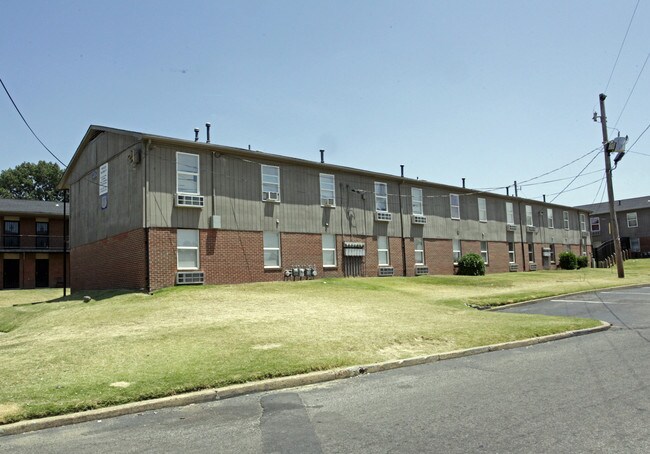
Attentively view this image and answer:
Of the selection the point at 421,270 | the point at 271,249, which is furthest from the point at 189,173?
the point at 421,270

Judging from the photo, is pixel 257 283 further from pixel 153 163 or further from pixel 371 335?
pixel 371 335

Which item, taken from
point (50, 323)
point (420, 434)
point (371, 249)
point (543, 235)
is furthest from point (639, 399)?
point (543, 235)

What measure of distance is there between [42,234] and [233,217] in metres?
28.6

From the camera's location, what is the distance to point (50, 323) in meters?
14.8

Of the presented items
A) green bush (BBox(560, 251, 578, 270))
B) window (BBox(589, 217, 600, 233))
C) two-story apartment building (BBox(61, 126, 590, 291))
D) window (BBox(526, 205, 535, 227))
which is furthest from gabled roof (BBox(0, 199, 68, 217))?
window (BBox(589, 217, 600, 233))

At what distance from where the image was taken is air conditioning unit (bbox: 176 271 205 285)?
20469 millimetres

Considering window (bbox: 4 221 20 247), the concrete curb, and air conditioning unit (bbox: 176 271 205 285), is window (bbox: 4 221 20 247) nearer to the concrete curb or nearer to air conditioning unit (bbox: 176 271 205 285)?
air conditioning unit (bbox: 176 271 205 285)

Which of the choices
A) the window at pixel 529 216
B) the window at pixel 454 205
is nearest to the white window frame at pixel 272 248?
the window at pixel 454 205

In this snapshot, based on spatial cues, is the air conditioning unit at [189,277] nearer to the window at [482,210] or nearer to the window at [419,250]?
the window at [419,250]

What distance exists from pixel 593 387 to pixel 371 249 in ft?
70.2

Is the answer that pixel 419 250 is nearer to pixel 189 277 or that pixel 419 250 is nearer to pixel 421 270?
pixel 421 270

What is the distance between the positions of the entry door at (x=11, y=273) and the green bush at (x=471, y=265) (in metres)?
34.1

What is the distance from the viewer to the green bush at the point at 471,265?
32.9 m

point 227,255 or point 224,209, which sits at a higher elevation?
point 224,209
